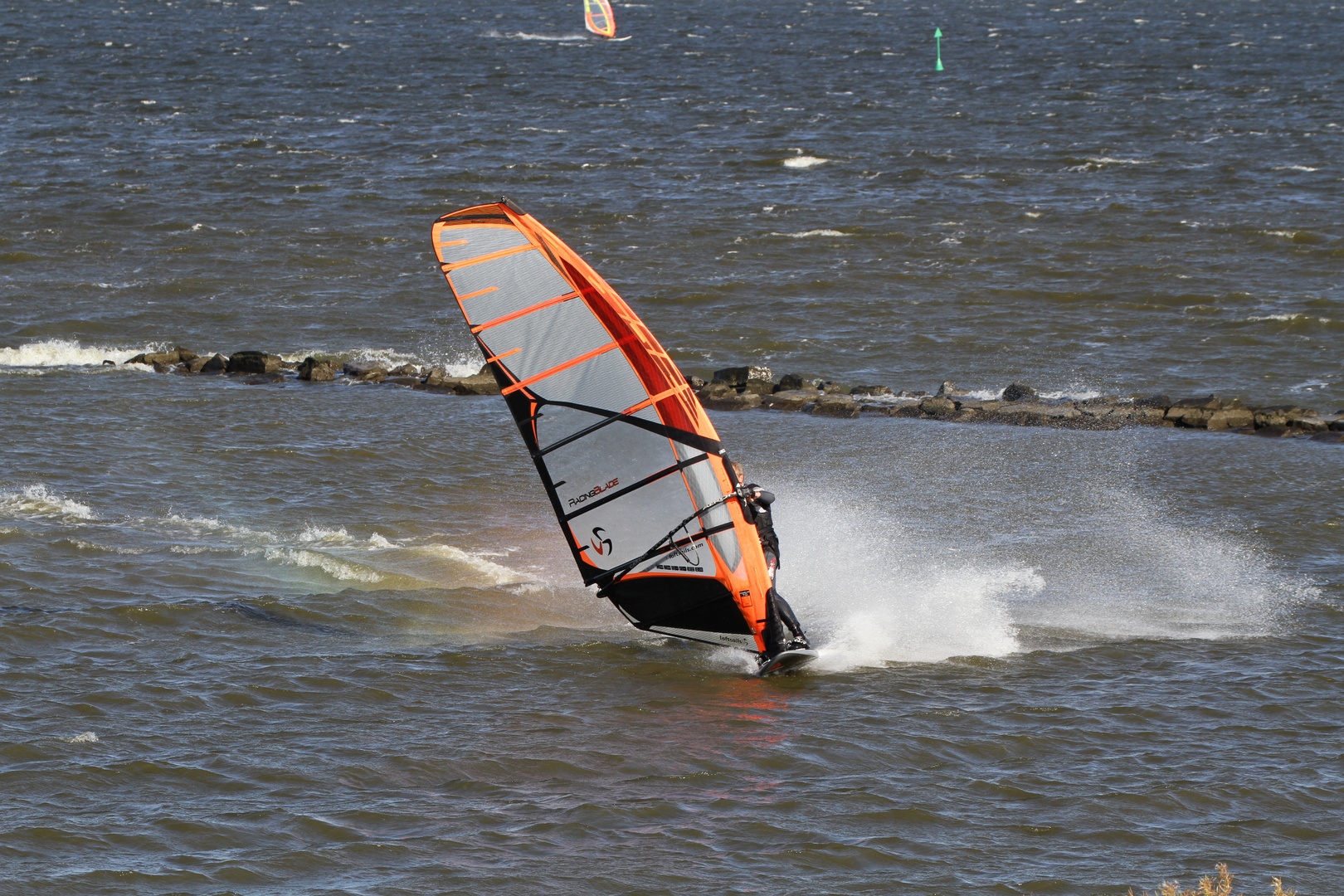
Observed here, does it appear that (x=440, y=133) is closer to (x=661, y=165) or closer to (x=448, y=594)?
(x=661, y=165)

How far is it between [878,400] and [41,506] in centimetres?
1222

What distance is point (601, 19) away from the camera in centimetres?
10088

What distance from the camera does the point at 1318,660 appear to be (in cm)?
1191

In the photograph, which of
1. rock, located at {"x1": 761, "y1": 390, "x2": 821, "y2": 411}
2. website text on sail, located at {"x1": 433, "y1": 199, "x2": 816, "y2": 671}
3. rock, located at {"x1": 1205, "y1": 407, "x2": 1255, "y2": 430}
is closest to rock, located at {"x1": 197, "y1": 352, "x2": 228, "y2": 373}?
rock, located at {"x1": 761, "y1": 390, "x2": 821, "y2": 411}

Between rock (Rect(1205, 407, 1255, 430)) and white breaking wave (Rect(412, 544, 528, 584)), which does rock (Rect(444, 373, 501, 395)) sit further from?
rock (Rect(1205, 407, 1255, 430))

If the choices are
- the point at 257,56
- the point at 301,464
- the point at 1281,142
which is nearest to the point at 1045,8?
the point at 257,56

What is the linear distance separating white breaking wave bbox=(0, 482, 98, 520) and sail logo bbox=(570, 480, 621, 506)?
638 centimetres

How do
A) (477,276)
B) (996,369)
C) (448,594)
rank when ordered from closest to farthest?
(477,276) < (448,594) < (996,369)

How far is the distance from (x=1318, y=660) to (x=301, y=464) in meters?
12.2

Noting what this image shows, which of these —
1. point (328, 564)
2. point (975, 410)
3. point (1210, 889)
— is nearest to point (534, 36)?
point (975, 410)

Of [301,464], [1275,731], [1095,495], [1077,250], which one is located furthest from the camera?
[1077,250]

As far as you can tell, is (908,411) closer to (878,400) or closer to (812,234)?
(878,400)

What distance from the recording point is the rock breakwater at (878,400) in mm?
20188

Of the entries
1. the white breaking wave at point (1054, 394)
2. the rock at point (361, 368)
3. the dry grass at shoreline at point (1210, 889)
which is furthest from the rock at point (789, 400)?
the dry grass at shoreline at point (1210, 889)
